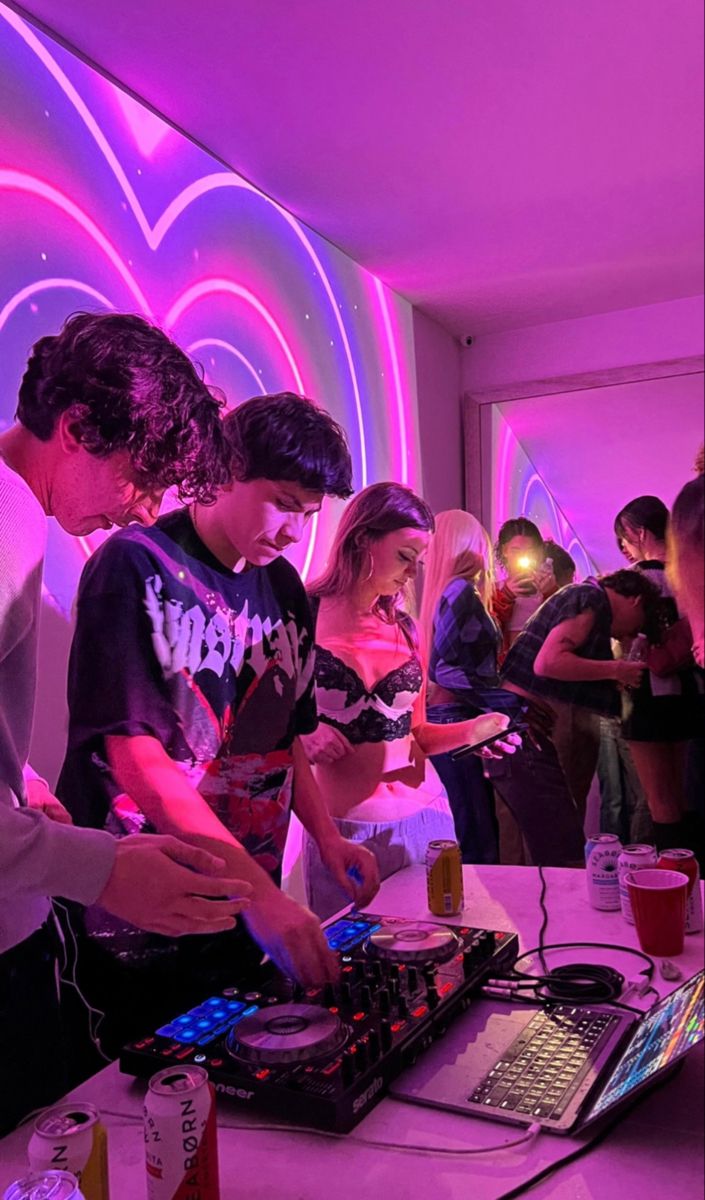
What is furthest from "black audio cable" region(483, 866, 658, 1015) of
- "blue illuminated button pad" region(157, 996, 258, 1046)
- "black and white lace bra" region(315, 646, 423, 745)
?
"black and white lace bra" region(315, 646, 423, 745)

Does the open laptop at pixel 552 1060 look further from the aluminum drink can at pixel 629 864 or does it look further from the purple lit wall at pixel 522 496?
the purple lit wall at pixel 522 496

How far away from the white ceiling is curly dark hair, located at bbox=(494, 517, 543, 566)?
76cm

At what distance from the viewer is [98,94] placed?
1.57m

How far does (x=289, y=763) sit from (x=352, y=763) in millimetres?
386

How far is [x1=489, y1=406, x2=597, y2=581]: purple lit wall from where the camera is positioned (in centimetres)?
298

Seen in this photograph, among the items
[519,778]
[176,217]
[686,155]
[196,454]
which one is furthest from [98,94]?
[519,778]

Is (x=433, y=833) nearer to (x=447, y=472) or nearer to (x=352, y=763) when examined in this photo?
(x=352, y=763)

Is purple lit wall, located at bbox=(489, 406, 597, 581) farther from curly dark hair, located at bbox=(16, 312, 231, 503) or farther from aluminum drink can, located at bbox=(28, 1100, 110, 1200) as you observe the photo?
aluminum drink can, located at bbox=(28, 1100, 110, 1200)

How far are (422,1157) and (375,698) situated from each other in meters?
1.38

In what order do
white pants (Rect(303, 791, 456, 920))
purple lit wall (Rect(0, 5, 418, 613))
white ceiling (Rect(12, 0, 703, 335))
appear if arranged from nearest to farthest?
purple lit wall (Rect(0, 5, 418, 613)) → white ceiling (Rect(12, 0, 703, 335)) → white pants (Rect(303, 791, 456, 920))

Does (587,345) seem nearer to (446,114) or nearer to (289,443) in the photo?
(446,114)

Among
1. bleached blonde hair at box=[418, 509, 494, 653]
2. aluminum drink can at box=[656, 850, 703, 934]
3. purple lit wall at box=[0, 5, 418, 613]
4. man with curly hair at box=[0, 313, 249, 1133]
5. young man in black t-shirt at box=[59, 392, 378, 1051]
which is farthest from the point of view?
bleached blonde hair at box=[418, 509, 494, 653]

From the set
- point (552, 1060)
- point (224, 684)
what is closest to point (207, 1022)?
point (552, 1060)

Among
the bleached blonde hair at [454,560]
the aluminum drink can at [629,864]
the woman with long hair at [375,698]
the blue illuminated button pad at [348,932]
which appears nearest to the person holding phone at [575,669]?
the bleached blonde hair at [454,560]
